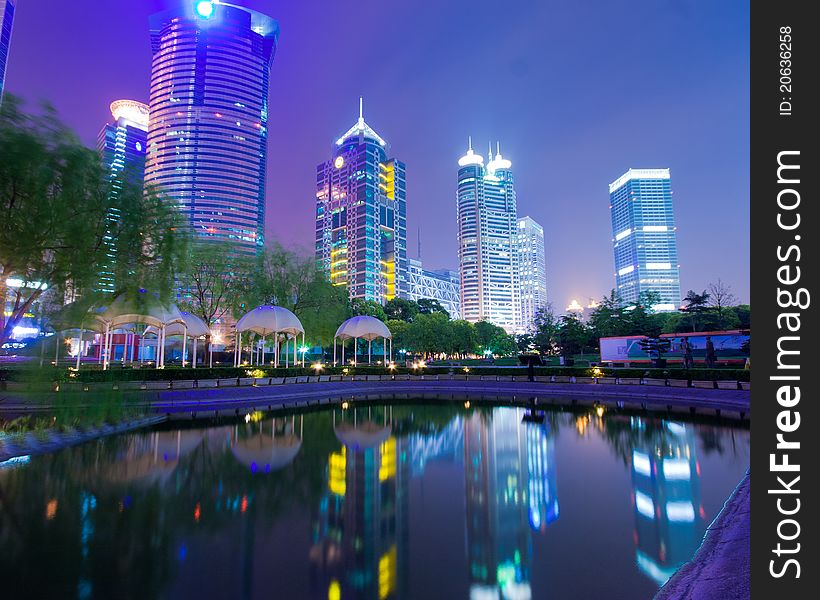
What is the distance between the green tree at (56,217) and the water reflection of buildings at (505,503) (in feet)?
49.6

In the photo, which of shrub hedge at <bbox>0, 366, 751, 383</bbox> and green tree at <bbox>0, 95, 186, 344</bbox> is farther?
shrub hedge at <bbox>0, 366, 751, 383</bbox>

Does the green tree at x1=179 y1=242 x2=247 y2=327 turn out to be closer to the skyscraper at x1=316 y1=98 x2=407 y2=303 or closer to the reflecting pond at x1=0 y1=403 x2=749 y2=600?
the reflecting pond at x1=0 y1=403 x2=749 y2=600

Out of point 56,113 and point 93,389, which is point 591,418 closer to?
point 93,389

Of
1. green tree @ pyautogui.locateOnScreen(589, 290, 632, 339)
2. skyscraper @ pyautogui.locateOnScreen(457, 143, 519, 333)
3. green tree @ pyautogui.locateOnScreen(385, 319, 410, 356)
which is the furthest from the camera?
skyscraper @ pyautogui.locateOnScreen(457, 143, 519, 333)

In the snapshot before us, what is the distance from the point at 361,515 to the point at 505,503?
2852 mm

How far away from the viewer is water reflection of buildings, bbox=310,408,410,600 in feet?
16.0

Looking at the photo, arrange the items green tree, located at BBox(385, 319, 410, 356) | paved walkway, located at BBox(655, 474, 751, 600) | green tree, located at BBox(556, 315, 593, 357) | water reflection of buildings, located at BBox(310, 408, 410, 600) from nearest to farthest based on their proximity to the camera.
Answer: paved walkway, located at BBox(655, 474, 751, 600)
water reflection of buildings, located at BBox(310, 408, 410, 600)
green tree, located at BBox(556, 315, 593, 357)
green tree, located at BBox(385, 319, 410, 356)

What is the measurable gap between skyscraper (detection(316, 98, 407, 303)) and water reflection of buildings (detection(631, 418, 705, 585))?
138m

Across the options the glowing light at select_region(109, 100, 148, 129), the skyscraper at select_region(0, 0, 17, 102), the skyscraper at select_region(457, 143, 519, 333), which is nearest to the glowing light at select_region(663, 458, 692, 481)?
the skyscraper at select_region(457, 143, 519, 333)


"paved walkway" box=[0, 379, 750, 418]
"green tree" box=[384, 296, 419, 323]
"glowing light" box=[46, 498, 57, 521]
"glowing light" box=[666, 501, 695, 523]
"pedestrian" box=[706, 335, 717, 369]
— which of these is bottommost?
"paved walkway" box=[0, 379, 750, 418]

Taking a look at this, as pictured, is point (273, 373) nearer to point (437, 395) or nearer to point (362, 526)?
point (437, 395)

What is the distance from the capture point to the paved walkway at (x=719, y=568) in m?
4.23

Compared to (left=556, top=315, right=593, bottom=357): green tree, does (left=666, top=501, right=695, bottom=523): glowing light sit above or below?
below

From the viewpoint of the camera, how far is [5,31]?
Result: 131 metres
